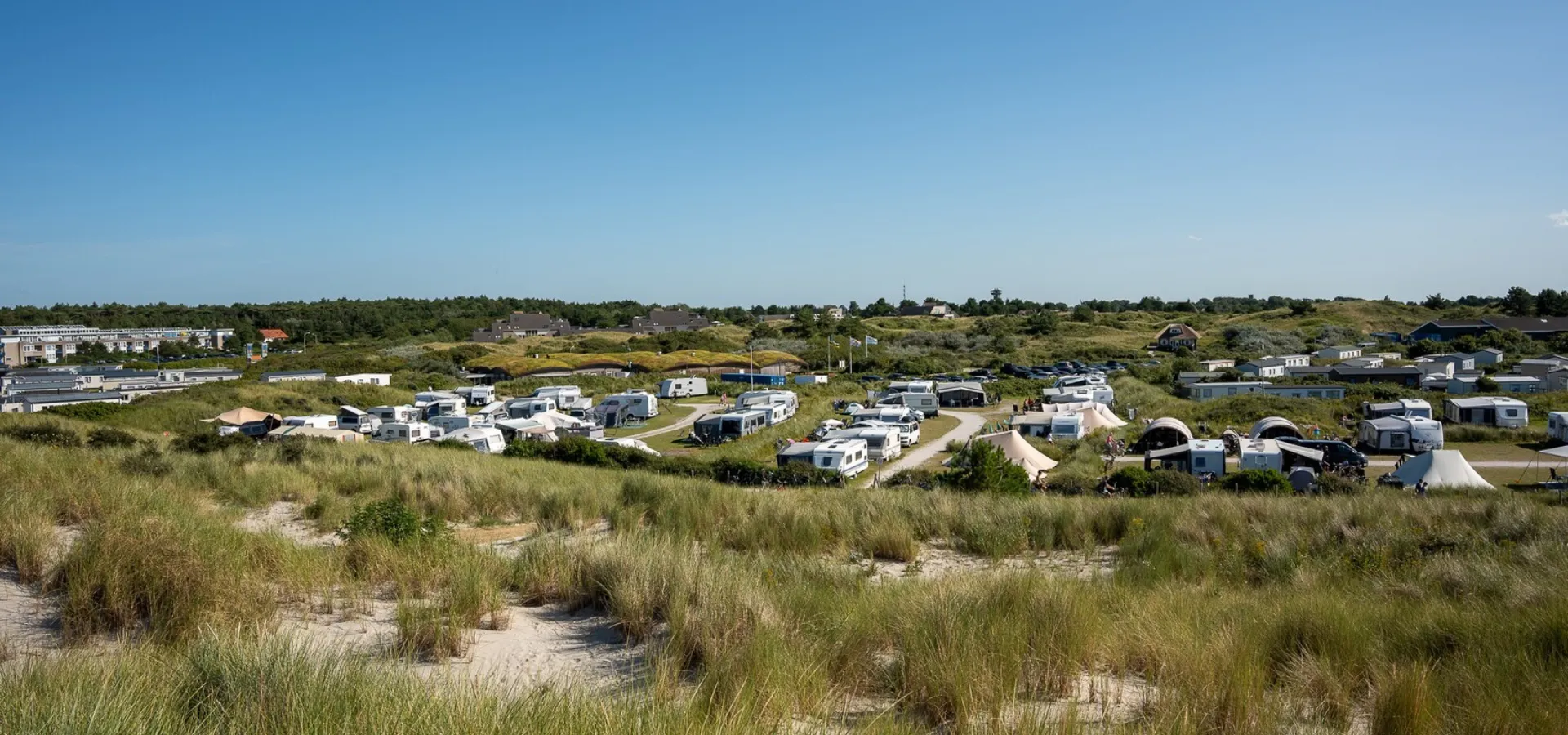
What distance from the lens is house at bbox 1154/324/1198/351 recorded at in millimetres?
77812

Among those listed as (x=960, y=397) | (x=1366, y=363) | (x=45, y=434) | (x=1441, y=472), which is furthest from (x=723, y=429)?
(x=1366, y=363)

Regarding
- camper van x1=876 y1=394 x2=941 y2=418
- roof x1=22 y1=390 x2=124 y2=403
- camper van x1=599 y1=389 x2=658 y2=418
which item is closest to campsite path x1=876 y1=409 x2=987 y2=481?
camper van x1=876 y1=394 x2=941 y2=418

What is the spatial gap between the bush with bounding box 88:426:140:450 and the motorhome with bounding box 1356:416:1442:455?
3361cm

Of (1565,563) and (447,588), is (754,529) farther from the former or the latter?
(1565,563)

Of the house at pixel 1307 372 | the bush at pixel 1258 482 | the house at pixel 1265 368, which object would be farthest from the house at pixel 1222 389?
the bush at pixel 1258 482

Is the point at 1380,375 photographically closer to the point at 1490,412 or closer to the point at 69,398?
the point at 1490,412

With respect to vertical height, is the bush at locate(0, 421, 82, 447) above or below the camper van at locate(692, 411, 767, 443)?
above

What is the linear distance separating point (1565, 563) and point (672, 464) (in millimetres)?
18758

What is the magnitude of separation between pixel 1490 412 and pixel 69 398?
201 feet

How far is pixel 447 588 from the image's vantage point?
20.6 ft

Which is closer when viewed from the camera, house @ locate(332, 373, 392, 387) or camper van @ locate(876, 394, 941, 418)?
camper van @ locate(876, 394, 941, 418)

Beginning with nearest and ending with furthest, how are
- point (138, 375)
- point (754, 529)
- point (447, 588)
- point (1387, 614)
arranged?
point (1387, 614) < point (447, 588) < point (754, 529) < point (138, 375)

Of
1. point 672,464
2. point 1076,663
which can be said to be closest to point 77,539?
point 1076,663

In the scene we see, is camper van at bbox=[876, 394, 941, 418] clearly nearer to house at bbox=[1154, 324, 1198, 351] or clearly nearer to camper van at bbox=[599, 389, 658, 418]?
camper van at bbox=[599, 389, 658, 418]
